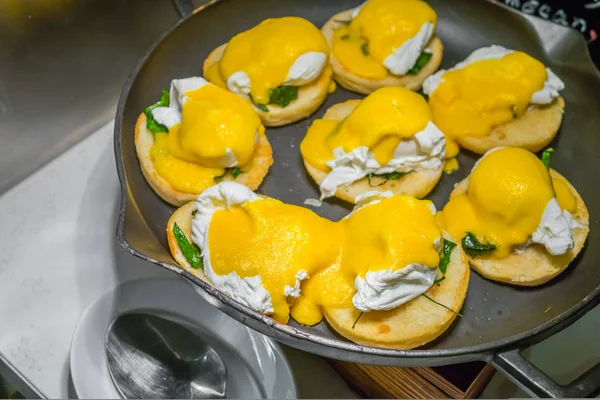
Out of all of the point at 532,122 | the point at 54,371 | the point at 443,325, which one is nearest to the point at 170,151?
the point at 54,371

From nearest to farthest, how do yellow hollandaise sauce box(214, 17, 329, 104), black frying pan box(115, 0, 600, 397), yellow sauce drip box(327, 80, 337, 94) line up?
black frying pan box(115, 0, 600, 397) → yellow hollandaise sauce box(214, 17, 329, 104) → yellow sauce drip box(327, 80, 337, 94)

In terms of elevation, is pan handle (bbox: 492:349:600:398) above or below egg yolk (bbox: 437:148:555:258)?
below

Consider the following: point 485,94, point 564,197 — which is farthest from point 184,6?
point 564,197

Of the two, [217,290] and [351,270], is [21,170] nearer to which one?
[217,290]

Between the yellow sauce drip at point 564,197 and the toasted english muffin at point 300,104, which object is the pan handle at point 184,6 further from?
the yellow sauce drip at point 564,197

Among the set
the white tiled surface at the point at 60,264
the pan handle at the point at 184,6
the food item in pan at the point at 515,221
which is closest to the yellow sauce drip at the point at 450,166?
the food item in pan at the point at 515,221

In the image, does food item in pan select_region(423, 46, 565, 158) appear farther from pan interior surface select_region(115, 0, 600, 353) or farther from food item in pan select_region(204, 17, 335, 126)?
food item in pan select_region(204, 17, 335, 126)

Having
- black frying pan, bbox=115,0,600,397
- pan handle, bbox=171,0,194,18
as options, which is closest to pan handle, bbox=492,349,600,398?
black frying pan, bbox=115,0,600,397
